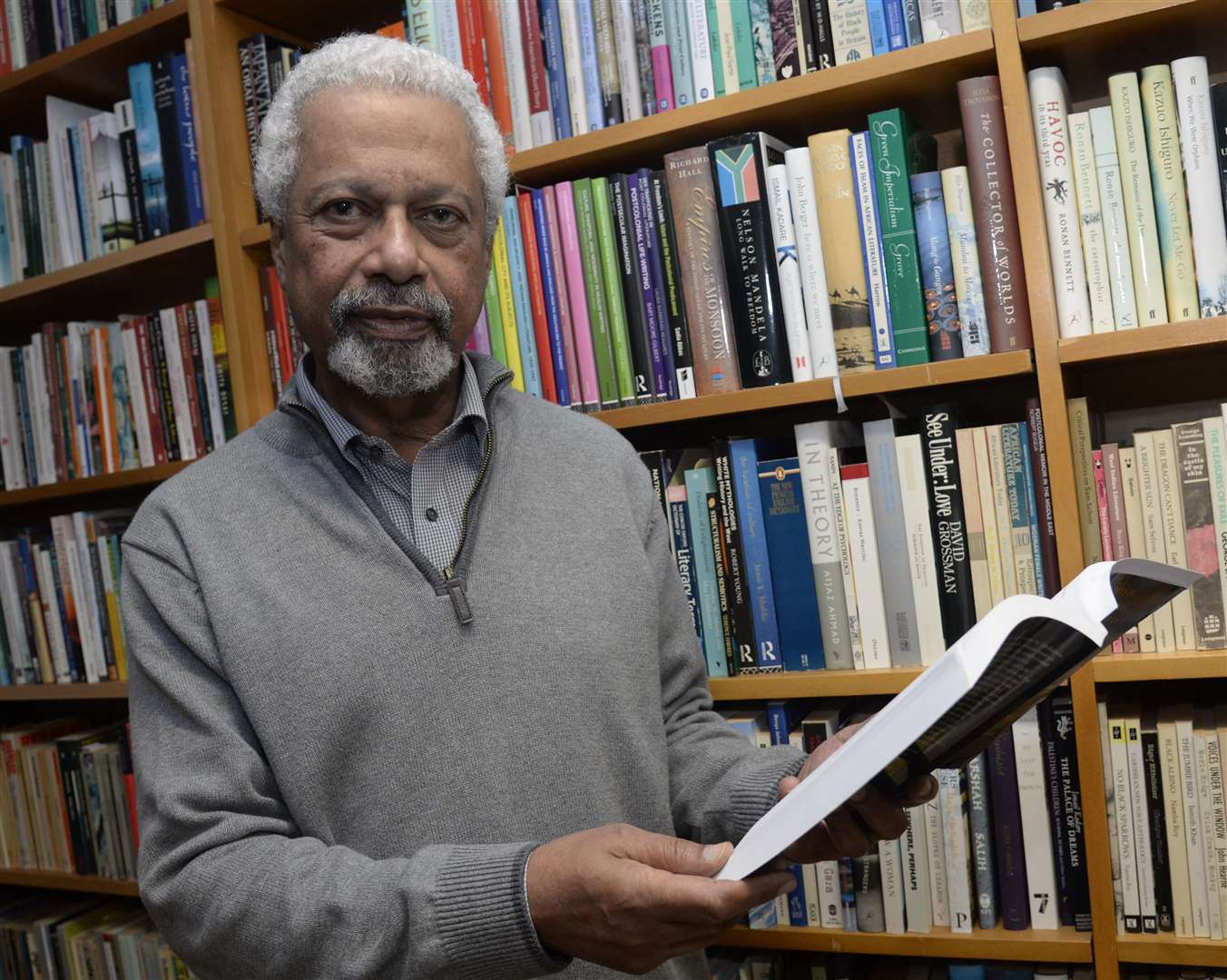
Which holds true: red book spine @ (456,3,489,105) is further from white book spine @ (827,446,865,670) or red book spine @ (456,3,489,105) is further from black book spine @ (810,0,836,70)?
white book spine @ (827,446,865,670)

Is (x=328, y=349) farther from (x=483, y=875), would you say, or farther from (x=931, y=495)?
(x=931, y=495)

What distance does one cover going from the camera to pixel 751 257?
54.6 inches

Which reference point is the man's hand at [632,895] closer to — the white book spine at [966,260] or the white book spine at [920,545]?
the white book spine at [920,545]

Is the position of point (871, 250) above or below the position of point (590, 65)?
below

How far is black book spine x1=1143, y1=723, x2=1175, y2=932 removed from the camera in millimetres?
1211

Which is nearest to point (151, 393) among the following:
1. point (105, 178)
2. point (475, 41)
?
point (105, 178)

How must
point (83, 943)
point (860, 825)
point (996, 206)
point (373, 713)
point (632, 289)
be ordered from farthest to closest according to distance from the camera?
1. point (83, 943)
2. point (632, 289)
3. point (996, 206)
4. point (373, 713)
5. point (860, 825)

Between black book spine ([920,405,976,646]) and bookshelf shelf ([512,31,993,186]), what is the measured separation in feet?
1.39

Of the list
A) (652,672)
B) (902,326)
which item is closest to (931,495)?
(902,326)

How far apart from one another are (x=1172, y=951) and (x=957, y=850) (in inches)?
9.9

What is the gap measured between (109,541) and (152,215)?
0.59 metres

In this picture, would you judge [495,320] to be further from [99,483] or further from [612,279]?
[99,483]

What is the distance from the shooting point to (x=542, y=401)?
130 centimetres

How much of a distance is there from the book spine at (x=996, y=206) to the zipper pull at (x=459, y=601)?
2.39ft
